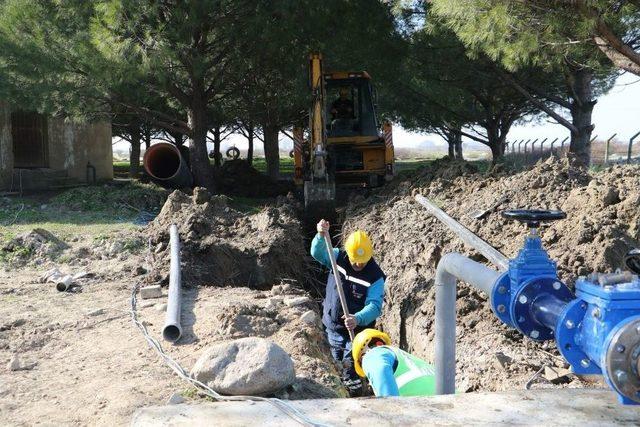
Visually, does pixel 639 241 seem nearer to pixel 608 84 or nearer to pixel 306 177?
pixel 306 177

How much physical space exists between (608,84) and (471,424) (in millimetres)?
17860

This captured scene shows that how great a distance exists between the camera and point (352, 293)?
236 inches

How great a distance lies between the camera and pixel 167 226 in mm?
9688

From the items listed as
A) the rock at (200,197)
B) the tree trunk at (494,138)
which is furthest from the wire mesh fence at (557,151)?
the rock at (200,197)

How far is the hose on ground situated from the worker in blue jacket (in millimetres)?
1544

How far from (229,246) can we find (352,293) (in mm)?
3227

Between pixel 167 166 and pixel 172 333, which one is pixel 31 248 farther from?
pixel 167 166

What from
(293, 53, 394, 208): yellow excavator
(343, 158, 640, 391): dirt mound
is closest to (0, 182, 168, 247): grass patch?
(293, 53, 394, 208): yellow excavator

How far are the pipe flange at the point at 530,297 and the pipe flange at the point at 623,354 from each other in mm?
405

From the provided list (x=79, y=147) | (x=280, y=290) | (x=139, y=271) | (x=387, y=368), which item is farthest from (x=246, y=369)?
(x=79, y=147)

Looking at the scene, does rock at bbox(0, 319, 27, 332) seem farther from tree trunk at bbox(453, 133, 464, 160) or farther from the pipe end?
tree trunk at bbox(453, 133, 464, 160)

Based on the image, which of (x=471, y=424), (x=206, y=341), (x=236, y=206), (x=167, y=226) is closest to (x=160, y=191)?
(x=236, y=206)

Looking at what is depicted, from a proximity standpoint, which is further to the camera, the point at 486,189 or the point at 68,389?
the point at 486,189

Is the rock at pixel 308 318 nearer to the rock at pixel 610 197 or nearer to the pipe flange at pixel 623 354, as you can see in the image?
the rock at pixel 610 197
